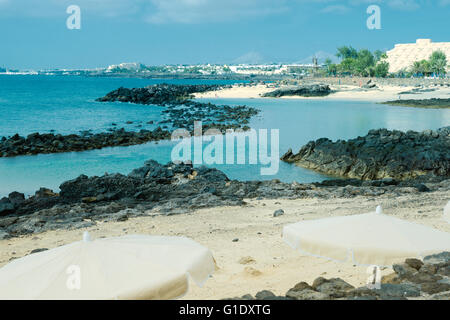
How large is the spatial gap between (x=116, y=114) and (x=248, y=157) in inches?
1424

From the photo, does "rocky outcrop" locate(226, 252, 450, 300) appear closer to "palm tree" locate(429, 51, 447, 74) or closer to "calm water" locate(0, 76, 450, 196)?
"calm water" locate(0, 76, 450, 196)

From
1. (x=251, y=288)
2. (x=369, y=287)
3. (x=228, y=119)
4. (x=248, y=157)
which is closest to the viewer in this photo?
(x=369, y=287)

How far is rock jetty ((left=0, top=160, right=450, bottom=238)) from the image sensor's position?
1496 cm

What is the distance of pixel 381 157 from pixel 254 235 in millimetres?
14399

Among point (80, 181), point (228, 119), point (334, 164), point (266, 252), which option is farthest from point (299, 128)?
point (266, 252)

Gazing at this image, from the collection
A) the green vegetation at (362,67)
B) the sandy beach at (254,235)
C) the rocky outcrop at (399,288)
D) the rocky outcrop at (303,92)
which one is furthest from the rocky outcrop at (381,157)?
the green vegetation at (362,67)

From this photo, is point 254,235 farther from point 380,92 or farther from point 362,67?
point 362,67

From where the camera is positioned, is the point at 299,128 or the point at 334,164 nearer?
the point at 334,164

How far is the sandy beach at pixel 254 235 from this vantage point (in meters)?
8.90

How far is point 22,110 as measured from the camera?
71.3 meters

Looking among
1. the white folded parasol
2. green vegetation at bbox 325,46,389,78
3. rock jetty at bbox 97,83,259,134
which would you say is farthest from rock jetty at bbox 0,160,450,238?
green vegetation at bbox 325,46,389,78

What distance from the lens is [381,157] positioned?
2478 cm

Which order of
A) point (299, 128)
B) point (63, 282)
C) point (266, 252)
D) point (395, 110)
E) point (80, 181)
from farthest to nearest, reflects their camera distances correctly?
point (395, 110) → point (299, 128) → point (80, 181) → point (266, 252) → point (63, 282)
